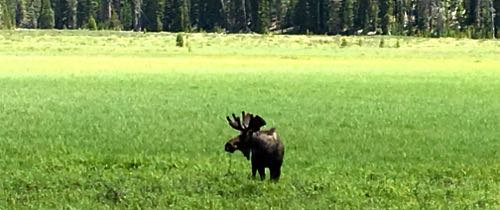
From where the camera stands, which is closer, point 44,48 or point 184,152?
point 184,152

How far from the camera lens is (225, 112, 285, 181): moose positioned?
10.9 m

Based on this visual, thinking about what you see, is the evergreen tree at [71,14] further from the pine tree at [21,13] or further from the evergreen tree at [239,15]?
the evergreen tree at [239,15]

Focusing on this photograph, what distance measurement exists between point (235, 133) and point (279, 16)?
12289 cm

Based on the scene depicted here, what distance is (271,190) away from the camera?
1088 centimetres

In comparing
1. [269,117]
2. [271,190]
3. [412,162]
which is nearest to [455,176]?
[412,162]

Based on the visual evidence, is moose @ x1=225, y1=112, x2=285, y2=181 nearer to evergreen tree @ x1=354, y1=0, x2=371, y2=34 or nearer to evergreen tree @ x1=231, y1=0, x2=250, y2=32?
evergreen tree @ x1=354, y1=0, x2=371, y2=34

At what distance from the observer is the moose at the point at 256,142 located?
1088 centimetres

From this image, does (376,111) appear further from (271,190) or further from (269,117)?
(271,190)

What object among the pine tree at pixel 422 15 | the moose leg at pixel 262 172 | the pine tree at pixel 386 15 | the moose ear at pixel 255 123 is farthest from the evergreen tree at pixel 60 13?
the moose ear at pixel 255 123

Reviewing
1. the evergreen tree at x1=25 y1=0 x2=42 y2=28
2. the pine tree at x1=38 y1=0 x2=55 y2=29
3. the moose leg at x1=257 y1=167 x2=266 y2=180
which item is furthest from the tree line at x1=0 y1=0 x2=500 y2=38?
the moose leg at x1=257 y1=167 x2=266 y2=180

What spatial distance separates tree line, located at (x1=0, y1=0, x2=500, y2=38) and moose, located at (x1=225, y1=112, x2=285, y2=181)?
112 m

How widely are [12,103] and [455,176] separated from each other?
14.4 m

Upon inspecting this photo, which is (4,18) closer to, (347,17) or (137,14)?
(137,14)

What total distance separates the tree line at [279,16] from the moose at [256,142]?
368 ft
